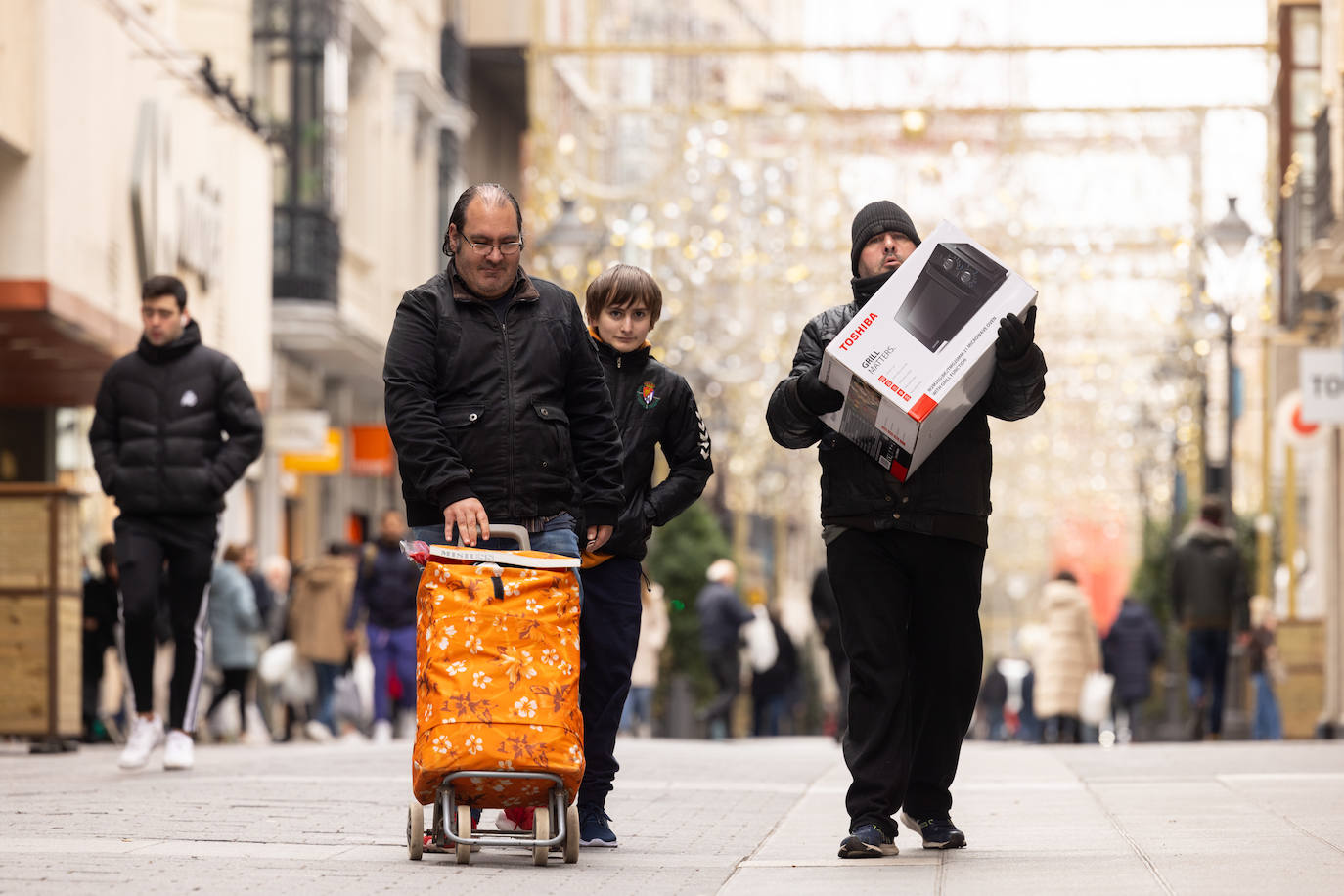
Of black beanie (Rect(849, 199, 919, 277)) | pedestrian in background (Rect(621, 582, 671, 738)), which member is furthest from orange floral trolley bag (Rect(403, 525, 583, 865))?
pedestrian in background (Rect(621, 582, 671, 738))

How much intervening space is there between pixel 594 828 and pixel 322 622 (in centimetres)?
1496

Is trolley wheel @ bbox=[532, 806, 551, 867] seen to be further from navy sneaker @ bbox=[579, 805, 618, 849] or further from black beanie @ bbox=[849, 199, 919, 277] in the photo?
black beanie @ bbox=[849, 199, 919, 277]

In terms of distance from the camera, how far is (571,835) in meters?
7.76

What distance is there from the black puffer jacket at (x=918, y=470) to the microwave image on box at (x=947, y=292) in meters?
0.20

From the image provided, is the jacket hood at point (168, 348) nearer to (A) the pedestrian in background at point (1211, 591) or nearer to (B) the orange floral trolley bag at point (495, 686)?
(B) the orange floral trolley bag at point (495, 686)

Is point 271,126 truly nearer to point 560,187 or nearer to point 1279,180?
point 560,187

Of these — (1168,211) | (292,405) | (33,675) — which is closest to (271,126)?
(292,405)

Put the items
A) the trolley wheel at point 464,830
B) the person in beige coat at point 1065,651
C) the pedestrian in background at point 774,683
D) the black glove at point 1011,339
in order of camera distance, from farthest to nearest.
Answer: the pedestrian in background at point 774,683
the person in beige coat at point 1065,651
the black glove at point 1011,339
the trolley wheel at point 464,830

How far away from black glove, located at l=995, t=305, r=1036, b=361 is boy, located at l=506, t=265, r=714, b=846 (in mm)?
1233

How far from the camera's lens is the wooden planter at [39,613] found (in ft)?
50.1

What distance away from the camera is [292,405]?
3819 centimetres

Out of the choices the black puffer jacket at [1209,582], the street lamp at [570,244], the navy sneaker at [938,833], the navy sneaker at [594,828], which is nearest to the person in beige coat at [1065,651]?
the black puffer jacket at [1209,582]

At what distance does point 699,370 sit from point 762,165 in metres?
2.66

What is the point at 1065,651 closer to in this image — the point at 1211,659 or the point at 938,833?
the point at 1211,659
